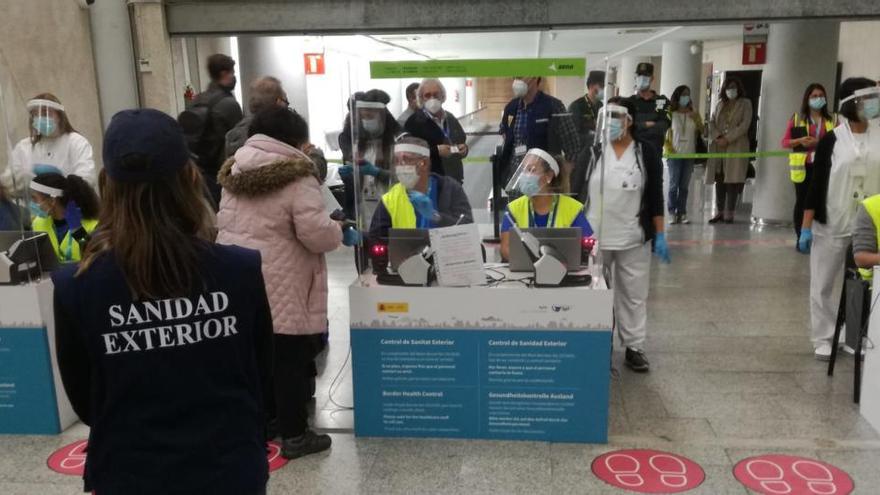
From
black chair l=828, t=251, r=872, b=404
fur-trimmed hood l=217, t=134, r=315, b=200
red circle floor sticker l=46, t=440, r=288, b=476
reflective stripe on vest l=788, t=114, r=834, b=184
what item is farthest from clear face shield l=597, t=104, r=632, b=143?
reflective stripe on vest l=788, t=114, r=834, b=184

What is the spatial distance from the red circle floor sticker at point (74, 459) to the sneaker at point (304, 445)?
0.04 m

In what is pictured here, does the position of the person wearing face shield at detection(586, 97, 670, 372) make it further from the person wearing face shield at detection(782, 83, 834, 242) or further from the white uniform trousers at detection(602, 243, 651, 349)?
the person wearing face shield at detection(782, 83, 834, 242)

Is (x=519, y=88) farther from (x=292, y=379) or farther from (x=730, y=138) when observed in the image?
(x=730, y=138)

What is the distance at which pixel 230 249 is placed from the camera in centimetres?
142

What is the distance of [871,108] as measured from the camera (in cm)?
376

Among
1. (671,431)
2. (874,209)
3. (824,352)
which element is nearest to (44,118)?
(671,431)

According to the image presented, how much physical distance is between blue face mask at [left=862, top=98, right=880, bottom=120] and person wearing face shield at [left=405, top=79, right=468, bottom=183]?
2.19 m

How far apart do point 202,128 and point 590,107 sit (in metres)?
2.36

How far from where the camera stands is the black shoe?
397 centimetres

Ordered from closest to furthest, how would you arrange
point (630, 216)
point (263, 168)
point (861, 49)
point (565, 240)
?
1. point (263, 168)
2. point (565, 240)
3. point (630, 216)
4. point (861, 49)

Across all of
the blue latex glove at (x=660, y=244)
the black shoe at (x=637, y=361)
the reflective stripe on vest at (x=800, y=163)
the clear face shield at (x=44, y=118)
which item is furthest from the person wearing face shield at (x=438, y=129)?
the reflective stripe on vest at (x=800, y=163)

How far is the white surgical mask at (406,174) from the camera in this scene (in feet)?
10.8

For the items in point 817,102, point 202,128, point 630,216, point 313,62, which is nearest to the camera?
point 630,216

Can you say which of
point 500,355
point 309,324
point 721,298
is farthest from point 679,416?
point 721,298
